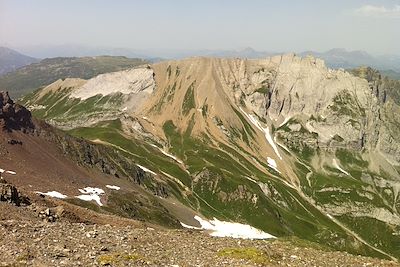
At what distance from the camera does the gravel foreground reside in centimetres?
2536

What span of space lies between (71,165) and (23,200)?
237ft

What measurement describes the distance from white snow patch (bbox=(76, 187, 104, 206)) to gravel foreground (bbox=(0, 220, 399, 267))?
60.8 meters

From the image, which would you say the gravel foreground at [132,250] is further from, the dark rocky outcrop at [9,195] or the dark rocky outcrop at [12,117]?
the dark rocky outcrop at [12,117]

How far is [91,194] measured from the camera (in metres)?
98.9

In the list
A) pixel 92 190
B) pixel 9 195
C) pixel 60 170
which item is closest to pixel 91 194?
pixel 92 190

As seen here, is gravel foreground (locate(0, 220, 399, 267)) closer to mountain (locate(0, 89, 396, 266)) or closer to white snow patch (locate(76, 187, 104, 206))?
mountain (locate(0, 89, 396, 266))

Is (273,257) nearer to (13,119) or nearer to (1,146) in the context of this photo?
(1,146)

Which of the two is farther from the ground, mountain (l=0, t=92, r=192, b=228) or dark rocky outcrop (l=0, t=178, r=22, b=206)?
dark rocky outcrop (l=0, t=178, r=22, b=206)

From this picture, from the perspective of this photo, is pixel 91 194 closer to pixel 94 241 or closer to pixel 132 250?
pixel 94 241

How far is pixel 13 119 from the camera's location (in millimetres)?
107812

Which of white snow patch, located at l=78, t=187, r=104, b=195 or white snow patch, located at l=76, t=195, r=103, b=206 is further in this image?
white snow patch, located at l=78, t=187, r=104, b=195

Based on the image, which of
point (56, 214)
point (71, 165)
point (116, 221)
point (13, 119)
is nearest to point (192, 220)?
point (71, 165)

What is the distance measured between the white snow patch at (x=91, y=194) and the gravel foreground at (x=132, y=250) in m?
60.8

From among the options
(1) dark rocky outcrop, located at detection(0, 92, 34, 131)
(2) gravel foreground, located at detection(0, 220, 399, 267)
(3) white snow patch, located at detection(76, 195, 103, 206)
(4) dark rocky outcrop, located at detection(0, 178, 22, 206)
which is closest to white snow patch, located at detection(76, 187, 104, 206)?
(3) white snow patch, located at detection(76, 195, 103, 206)
